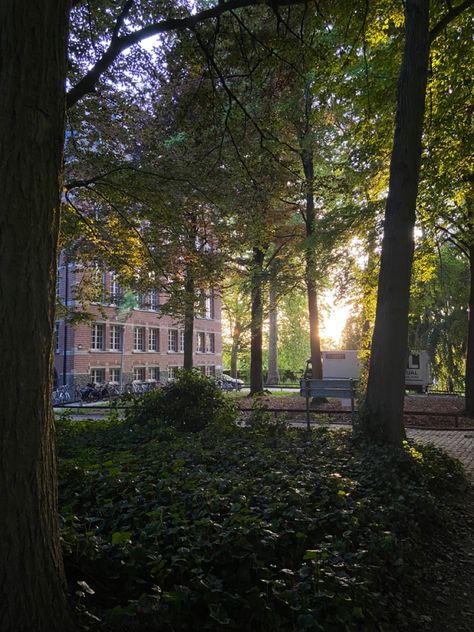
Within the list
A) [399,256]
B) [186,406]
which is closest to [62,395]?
[186,406]

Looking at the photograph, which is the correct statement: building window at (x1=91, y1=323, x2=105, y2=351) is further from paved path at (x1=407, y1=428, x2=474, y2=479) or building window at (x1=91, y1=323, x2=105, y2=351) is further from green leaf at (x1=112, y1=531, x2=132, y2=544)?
green leaf at (x1=112, y1=531, x2=132, y2=544)

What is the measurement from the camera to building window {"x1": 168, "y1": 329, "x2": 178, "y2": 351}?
4353 centimetres

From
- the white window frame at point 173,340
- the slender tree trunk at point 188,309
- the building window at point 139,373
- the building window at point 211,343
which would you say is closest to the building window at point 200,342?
the building window at point 211,343

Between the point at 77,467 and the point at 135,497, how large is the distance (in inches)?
43.0

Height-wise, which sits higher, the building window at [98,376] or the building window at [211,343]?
the building window at [211,343]

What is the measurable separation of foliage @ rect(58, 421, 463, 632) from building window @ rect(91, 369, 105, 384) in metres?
29.3

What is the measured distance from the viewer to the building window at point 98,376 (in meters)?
34.1

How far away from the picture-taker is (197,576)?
111 inches

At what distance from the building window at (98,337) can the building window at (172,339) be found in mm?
8895

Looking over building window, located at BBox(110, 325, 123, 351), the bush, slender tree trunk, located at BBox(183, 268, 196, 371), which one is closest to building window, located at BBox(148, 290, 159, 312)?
slender tree trunk, located at BBox(183, 268, 196, 371)

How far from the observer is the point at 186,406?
9391 millimetres

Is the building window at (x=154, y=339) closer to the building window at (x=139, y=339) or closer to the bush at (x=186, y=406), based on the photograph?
the building window at (x=139, y=339)

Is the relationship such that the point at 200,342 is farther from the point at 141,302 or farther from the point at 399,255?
the point at 399,255

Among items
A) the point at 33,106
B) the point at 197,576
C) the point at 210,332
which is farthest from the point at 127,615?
the point at 210,332
